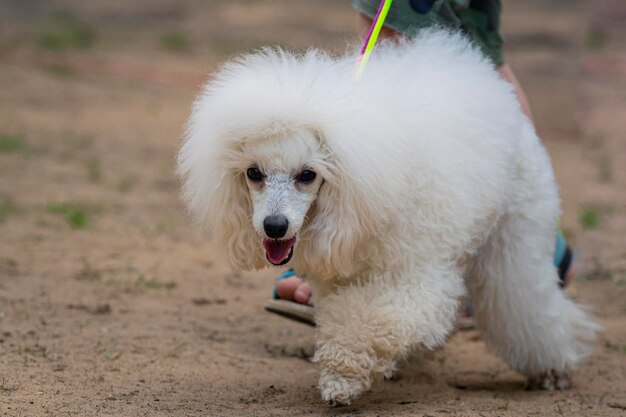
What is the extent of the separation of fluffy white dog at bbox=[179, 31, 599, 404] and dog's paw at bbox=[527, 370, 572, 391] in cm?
86

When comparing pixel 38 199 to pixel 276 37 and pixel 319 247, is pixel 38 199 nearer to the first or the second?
pixel 319 247

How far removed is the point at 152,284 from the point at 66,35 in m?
8.58

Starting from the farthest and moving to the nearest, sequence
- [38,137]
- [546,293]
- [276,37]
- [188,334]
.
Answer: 1. [276,37]
2. [38,137]
3. [188,334]
4. [546,293]

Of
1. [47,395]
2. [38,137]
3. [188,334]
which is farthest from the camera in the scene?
[38,137]

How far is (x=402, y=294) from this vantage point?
3602 millimetres

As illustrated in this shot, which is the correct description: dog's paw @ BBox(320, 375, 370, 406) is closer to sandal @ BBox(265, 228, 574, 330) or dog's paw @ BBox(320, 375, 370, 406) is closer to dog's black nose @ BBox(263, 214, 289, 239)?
dog's black nose @ BBox(263, 214, 289, 239)

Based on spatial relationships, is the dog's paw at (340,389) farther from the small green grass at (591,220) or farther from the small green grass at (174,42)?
the small green grass at (174,42)

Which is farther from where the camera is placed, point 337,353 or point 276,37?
point 276,37

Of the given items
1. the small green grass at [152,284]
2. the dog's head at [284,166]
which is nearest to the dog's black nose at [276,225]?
the dog's head at [284,166]

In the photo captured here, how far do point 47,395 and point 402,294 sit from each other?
4.38ft

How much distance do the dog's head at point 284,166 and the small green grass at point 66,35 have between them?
9423 millimetres

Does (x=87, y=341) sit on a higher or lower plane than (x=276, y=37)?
lower

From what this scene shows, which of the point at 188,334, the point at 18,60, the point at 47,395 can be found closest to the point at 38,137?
the point at 18,60

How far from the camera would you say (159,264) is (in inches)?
234
